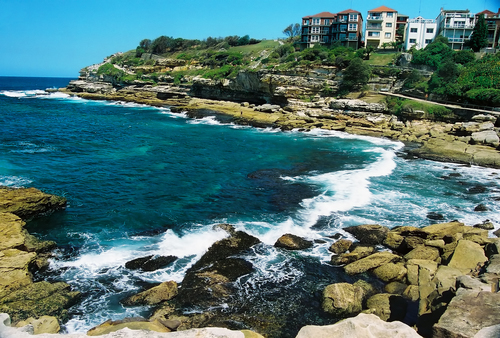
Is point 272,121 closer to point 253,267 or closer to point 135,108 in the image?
point 135,108

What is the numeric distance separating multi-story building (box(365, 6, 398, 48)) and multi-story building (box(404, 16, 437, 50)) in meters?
4.87

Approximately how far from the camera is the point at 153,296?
13039 mm

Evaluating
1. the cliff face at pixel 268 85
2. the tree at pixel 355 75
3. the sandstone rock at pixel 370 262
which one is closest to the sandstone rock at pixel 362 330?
the sandstone rock at pixel 370 262

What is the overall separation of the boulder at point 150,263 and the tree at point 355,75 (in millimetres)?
49428

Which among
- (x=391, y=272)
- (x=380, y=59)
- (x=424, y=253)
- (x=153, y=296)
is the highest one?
(x=380, y=59)

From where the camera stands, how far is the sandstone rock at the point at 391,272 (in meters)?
14.7

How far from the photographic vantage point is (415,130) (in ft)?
148

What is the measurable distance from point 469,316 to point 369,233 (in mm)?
9778

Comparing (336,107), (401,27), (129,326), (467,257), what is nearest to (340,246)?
(467,257)

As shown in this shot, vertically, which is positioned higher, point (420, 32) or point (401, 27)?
point (401, 27)

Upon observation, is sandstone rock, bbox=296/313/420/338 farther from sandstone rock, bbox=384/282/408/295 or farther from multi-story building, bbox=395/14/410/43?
multi-story building, bbox=395/14/410/43

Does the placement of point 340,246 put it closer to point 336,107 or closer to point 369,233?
point 369,233

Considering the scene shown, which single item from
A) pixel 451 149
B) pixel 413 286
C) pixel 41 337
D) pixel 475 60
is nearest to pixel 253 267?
pixel 413 286

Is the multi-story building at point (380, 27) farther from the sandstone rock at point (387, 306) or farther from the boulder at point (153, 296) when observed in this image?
the boulder at point (153, 296)
